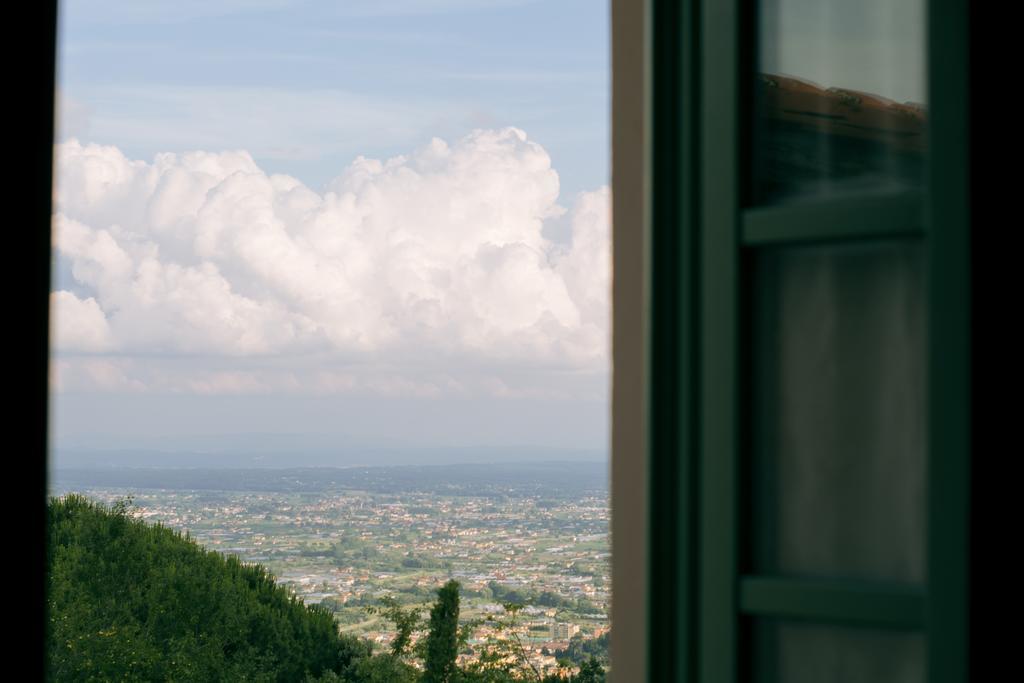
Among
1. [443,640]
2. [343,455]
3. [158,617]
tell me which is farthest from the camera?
[343,455]

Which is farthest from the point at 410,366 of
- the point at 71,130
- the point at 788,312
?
the point at 788,312

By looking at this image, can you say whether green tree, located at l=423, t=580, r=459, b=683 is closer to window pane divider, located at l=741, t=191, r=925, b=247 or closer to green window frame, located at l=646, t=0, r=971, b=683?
green window frame, located at l=646, t=0, r=971, b=683

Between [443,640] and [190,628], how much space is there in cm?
132

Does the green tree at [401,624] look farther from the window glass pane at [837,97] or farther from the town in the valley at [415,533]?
the window glass pane at [837,97]

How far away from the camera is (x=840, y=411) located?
1213 millimetres

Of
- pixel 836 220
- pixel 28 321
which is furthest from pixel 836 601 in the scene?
pixel 28 321

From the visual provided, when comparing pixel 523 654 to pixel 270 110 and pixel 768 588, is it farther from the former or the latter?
pixel 270 110

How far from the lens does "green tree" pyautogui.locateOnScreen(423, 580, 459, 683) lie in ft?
16.3

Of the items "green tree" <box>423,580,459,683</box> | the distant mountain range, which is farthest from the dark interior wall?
the distant mountain range

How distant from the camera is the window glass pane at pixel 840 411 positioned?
117 centimetres

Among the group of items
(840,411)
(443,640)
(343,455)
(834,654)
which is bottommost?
(443,640)

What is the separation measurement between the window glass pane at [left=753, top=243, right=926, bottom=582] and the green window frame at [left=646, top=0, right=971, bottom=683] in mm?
28

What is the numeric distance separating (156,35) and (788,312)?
9881 mm

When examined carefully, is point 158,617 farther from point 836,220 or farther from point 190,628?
point 836,220
